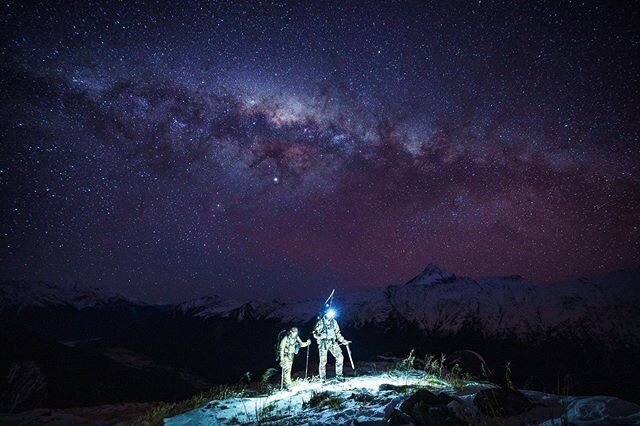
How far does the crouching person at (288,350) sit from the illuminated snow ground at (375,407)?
522 mm

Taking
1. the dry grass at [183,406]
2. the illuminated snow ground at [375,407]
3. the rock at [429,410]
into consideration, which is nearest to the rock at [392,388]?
the illuminated snow ground at [375,407]

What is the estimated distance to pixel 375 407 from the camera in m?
8.87

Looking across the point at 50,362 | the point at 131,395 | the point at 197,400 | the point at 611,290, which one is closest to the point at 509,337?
the point at 611,290

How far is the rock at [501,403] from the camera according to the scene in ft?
23.1

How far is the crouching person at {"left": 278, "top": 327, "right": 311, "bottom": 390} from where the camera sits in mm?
14242

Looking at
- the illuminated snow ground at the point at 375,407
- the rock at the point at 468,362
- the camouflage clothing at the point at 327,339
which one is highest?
the camouflage clothing at the point at 327,339

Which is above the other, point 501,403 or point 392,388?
point 501,403

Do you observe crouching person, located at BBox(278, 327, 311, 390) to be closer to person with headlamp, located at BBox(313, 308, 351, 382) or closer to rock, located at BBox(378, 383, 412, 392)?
person with headlamp, located at BBox(313, 308, 351, 382)

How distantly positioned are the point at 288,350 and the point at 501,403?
927 centimetres

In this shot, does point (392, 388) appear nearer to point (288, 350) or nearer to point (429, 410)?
point (429, 410)

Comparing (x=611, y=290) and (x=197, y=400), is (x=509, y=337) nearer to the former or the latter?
(x=611, y=290)

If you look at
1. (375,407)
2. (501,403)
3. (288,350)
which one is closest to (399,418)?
(375,407)

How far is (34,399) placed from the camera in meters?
43.2

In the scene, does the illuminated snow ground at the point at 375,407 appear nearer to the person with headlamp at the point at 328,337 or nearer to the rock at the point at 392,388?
the rock at the point at 392,388
